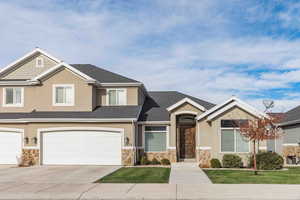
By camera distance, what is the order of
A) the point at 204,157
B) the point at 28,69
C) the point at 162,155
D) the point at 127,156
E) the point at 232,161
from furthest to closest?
the point at 28,69 → the point at 162,155 → the point at 127,156 → the point at 204,157 → the point at 232,161

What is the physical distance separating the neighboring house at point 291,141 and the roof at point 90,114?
39.6 feet

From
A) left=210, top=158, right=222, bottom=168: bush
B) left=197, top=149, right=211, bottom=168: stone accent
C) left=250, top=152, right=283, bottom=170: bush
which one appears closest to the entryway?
left=197, top=149, right=211, bottom=168: stone accent

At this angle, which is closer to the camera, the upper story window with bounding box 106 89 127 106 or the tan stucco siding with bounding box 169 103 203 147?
the tan stucco siding with bounding box 169 103 203 147

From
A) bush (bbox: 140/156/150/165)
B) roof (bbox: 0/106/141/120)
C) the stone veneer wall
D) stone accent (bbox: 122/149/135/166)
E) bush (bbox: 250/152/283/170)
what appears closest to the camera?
bush (bbox: 250/152/283/170)

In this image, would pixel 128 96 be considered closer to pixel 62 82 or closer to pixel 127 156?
pixel 62 82

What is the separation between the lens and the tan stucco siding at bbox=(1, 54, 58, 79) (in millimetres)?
28266

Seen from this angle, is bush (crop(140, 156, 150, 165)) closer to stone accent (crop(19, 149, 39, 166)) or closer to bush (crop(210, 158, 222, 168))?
bush (crop(210, 158, 222, 168))

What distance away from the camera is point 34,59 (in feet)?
94.1

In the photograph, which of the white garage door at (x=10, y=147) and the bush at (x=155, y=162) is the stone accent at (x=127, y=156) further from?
the white garage door at (x=10, y=147)

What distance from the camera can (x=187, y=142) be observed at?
27.5 meters

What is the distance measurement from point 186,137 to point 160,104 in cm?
397

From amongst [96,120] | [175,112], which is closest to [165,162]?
[175,112]

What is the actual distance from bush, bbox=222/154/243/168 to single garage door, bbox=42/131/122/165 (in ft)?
22.2

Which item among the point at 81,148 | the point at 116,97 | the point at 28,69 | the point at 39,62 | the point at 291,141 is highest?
the point at 39,62
